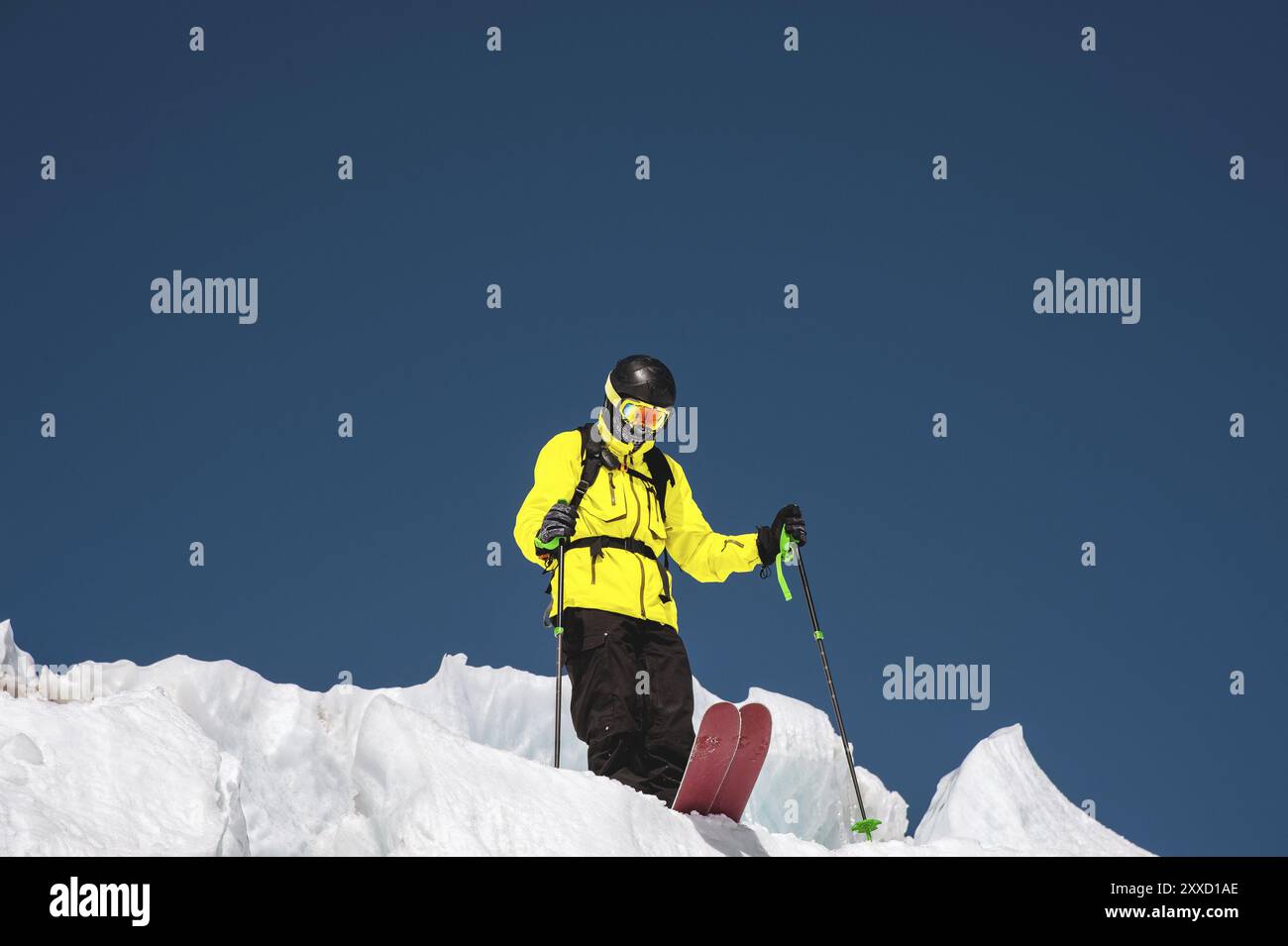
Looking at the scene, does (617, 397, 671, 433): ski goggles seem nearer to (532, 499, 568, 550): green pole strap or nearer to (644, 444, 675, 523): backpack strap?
(644, 444, 675, 523): backpack strap

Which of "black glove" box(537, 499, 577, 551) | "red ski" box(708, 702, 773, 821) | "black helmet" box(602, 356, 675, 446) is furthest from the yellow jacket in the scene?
"red ski" box(708, 702, 773, 821)

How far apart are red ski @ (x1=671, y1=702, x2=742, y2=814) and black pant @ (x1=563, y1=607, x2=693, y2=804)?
31 centimetres

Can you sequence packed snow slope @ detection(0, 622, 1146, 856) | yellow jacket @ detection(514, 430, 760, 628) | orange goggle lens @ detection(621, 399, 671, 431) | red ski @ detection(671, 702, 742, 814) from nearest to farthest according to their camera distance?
packed snow slope @ detection(0, 622, 1146, 856) → red ski @ detection(671, 702, 742, 814) → yellow jacket @ detection(514, 430, 760, 628) → orange goggle lens @ detection(621, 399, 671, 431)

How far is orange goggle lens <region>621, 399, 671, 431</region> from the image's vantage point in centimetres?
862

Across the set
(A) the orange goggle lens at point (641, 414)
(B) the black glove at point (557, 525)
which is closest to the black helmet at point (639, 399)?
(A) the orange goggle lens at point (641, 414)

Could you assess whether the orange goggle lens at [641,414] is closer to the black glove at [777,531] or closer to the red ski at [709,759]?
the black glove at [777,531]

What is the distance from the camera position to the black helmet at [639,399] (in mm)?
8625

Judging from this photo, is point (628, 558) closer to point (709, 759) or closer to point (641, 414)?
point (641, 414)

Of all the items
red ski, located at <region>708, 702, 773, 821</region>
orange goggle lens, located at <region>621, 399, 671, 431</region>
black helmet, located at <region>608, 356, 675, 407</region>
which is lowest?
red ski, located at <region>708, 702, 773, 821</region>

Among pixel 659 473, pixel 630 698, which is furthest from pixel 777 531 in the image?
pixel 630 698

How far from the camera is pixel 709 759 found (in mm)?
7250

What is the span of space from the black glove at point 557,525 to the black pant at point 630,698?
610 mm
